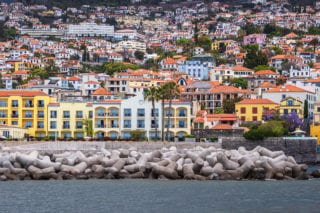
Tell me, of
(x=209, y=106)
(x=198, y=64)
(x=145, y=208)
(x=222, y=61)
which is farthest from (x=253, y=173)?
(x=222, y=61)

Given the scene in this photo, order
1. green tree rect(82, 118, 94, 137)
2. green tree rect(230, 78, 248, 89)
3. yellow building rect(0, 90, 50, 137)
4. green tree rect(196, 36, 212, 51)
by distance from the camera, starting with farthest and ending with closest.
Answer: green tree rect(196, 36, 212, 51) → green tree rect(230, 78, 248, 89) → yellow building rect(0, 90, 50, 137) → green tree rect(82, 118, 94, 137)

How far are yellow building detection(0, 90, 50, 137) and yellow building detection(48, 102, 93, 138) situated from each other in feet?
1.95

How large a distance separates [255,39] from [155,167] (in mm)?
134363

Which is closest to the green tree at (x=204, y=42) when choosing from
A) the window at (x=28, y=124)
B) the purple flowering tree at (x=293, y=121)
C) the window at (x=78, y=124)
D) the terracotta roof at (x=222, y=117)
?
the terracotta roof at (x=222, y=117)

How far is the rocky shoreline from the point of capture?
2110 inches

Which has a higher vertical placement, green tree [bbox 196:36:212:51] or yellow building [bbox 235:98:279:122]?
green tree [bbox 196:36:212:51]

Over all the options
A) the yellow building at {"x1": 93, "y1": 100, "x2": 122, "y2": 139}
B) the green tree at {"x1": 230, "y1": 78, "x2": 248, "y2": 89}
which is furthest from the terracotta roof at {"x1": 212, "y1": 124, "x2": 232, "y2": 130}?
the green tree at {"x1": 230, "y1": 78, "x2": 248, "y2": 89}

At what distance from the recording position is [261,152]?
58625 mm

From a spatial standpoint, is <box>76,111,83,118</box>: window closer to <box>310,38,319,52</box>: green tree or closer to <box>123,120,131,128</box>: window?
<box>123,120,131,128</box>: window

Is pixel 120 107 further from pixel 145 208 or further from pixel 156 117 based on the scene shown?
pixel 145 208

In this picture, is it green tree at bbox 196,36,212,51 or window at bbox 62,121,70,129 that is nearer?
window at bbox 62,121,70,129

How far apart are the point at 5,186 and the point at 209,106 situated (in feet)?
198

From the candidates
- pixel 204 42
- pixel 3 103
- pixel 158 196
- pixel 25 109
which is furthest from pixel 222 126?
pixel 204 42

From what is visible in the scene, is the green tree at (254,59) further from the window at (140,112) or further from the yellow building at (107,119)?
the window at (140,112)
